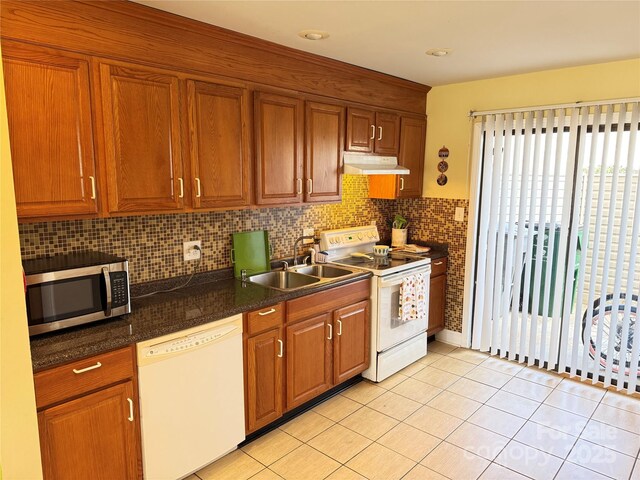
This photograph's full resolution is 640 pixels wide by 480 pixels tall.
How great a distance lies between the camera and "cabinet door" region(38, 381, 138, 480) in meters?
1.76

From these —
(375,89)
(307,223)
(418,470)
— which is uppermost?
(375,89)

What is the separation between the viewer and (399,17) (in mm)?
2277

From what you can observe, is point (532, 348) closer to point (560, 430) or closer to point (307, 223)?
point (560, 430)

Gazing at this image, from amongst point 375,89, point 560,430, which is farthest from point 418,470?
point 375,89

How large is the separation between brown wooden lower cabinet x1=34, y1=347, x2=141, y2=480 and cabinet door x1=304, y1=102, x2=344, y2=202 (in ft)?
5.70

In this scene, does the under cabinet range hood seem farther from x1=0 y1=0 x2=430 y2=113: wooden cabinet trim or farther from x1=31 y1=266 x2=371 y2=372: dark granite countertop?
x1=31 y1=266 x2=371 y2=372: dark granite countertop

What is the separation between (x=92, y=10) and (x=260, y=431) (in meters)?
2.45

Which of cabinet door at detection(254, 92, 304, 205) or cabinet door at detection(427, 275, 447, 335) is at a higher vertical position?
cabinet door at detection(254, 92, 304, 205)

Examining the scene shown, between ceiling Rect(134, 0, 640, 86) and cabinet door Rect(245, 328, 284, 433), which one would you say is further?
cabinet door Rect(245, 328, 284, 433)

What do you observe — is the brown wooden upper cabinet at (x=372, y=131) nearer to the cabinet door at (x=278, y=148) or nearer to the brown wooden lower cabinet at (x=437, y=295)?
the cabinet door at (x=278, y=148)

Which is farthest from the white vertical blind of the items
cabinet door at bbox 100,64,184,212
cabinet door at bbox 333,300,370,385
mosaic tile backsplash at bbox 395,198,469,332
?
cabinet door at bbox 100,64,184,212

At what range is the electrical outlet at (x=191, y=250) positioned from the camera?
9.27 ft

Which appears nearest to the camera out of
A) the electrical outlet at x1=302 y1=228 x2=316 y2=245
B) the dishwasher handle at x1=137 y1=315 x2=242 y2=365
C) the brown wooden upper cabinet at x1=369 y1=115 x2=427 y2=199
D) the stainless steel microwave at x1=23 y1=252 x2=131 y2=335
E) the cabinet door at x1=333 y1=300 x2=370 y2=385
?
the stainless steel microwave at x1=23 y1=252 x2=131 y2=335

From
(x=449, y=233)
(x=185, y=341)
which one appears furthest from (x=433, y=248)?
(x=185, y=341)
